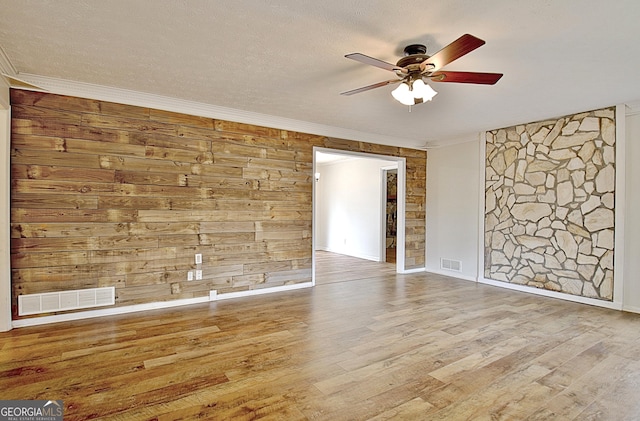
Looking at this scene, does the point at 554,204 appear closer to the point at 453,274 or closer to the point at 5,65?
the point at 453,274

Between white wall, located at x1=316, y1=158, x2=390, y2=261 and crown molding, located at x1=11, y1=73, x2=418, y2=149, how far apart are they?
2.56 m

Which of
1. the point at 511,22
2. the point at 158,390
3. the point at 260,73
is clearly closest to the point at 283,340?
the point at 158,390

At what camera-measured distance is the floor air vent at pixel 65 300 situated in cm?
321

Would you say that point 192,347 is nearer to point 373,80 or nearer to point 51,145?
point 51,145

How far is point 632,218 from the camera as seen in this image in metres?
3.87

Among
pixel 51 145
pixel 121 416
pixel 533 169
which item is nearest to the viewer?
pixel 121 416

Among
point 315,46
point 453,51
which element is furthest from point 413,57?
point 315,46

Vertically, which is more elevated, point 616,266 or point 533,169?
point 533,169

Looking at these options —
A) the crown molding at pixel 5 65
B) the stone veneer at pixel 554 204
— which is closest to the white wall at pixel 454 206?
the stone veneer at pixel 554 204

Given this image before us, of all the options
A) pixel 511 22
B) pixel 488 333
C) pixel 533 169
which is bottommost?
pixel 488 333

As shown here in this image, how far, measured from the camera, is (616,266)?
395 cm

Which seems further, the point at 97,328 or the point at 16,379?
the point at 97,328

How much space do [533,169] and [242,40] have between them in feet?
14.5

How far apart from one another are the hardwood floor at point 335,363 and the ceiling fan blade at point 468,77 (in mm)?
2176
